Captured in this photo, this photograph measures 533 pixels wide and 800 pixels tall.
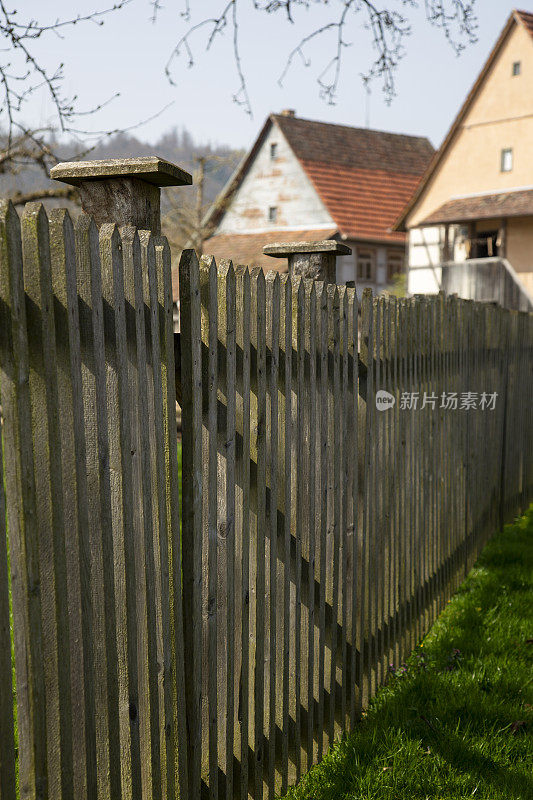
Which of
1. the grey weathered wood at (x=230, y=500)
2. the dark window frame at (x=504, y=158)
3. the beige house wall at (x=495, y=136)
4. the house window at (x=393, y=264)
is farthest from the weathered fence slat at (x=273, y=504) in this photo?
the house window at (x=393, y=264)

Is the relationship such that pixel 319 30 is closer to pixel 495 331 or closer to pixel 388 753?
pixel 495 331

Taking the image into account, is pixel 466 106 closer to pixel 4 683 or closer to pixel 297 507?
pixel 297 507

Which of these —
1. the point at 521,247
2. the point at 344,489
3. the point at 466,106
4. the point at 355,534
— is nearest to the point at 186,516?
the point at 344,489

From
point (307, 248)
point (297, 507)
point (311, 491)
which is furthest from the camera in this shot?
point (307, 248)

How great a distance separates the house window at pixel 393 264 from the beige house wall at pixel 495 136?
14.3 ft

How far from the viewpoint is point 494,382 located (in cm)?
682

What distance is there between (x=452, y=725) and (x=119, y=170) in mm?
2827

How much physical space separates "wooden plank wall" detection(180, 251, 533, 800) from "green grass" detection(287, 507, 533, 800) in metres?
0.13

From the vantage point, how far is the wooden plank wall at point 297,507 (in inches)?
96.3

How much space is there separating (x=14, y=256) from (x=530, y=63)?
82.3 feet

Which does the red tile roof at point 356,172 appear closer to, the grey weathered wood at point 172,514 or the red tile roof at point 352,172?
the red tile roof at point 352,172

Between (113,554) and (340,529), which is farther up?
(113,554)

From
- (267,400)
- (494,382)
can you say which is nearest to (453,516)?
(494,382)

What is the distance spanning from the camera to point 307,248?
396cm
